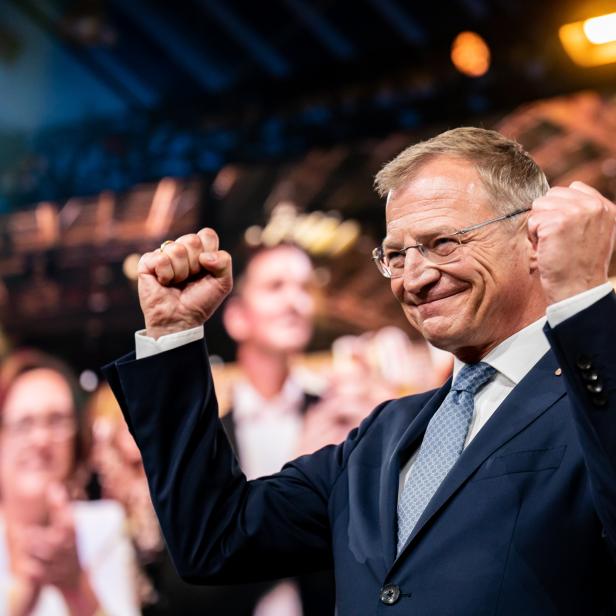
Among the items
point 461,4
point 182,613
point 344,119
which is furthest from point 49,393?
point 461,4

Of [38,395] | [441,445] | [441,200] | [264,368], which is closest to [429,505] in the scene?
[441,445]

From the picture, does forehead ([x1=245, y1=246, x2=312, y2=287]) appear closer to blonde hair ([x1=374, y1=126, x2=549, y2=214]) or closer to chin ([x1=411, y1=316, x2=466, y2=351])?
blonde hair ([x1=374, y1=126, x2=549, y2=214])

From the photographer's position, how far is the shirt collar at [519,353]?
1.49 m

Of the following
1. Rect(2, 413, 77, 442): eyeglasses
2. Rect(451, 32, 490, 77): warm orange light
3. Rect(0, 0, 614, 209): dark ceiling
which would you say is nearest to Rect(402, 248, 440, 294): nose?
Rect(0, 0, 614, 209): dark ceiling

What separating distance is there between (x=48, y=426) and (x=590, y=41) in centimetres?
321

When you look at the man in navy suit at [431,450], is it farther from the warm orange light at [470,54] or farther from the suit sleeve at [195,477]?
the warm orange light at [470,54]

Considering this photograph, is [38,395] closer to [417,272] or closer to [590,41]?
[590,41]

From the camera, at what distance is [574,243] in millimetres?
1161

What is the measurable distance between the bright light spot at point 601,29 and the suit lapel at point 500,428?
9.81 feet

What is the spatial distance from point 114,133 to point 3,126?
790 mm

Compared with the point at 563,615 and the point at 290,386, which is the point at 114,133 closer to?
the point at 290,386

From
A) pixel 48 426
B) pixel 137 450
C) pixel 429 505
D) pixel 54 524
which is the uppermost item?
pixel 48 426

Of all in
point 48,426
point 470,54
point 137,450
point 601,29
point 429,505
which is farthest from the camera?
point 48,426

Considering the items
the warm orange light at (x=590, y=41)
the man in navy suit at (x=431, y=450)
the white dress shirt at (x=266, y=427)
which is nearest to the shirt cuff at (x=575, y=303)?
the man in navy suit at (x=431, y=450)
